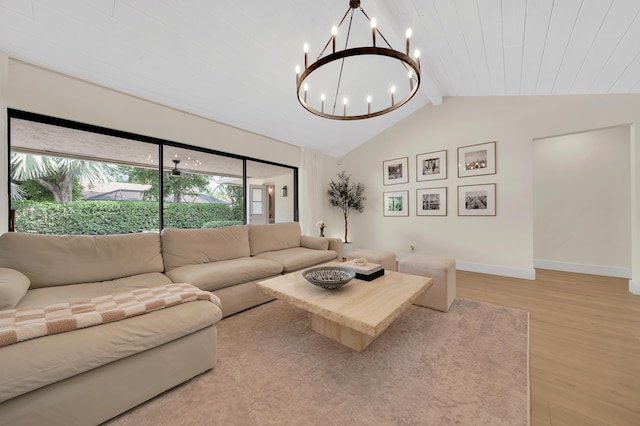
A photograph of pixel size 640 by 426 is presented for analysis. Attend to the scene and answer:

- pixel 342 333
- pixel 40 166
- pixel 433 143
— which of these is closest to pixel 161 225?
pixel 40 166

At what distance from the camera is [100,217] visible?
264 cm

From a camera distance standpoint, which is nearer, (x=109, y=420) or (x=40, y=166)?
(x=109, y=420)

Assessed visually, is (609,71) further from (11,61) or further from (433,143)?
(11,61)

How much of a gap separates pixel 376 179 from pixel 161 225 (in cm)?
397

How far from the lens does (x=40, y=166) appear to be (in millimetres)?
2318

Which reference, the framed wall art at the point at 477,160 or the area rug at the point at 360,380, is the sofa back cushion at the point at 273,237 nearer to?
the area rug at the point at 360,380

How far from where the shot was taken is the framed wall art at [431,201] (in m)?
4.09

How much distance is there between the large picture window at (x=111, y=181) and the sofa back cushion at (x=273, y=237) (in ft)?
2.69

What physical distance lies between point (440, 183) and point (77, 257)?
4854mm

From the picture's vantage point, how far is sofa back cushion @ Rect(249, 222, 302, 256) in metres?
3.21

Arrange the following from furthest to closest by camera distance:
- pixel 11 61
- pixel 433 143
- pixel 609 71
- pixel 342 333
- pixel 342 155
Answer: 1. pixel 342 155
2. pixel 433 143
3. pixel 609 71
4. pixel 11 61
5. pixel 342 333

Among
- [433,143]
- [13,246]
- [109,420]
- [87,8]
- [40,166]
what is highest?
[87,8]

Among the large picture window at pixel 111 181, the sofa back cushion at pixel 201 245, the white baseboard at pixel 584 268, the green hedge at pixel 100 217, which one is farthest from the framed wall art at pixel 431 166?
the green hedge at pixel 100 217

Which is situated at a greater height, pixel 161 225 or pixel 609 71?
pixel 609 71
